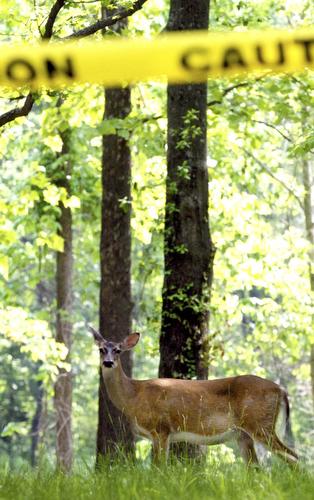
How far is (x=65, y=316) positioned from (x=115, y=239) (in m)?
5.57

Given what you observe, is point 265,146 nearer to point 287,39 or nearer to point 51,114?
point 51,114

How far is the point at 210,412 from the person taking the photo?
1091 centimetres

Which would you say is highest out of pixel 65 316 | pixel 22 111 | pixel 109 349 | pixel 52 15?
pixel 52 15

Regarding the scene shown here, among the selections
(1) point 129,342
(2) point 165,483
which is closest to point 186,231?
(1) point 129,342

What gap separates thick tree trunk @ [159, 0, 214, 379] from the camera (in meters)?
12.0

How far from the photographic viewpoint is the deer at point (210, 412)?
1077 cm

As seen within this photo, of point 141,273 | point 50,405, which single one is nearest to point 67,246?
point 141,273

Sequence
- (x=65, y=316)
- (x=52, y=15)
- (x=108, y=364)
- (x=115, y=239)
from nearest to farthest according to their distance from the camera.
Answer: (x=52, y=15) → (x=108, y=364) → (x=115, y=239) → (x=65, y=316)

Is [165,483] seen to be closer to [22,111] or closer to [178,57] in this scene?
[178,57]

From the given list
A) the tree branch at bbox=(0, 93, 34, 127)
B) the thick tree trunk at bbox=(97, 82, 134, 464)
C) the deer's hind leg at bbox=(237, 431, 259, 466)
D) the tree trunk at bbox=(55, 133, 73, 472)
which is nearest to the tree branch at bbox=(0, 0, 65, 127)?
the tree branch at bbox=(0, 93, 34, 127)

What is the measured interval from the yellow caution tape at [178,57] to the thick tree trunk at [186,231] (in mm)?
6449

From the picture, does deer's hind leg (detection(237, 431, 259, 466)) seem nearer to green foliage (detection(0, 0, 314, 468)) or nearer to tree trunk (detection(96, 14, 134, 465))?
green foliage (detection(0, 0, 314, 468))

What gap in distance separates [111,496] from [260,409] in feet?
16.0

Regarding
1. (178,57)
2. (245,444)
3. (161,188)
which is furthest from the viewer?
(161,188)
